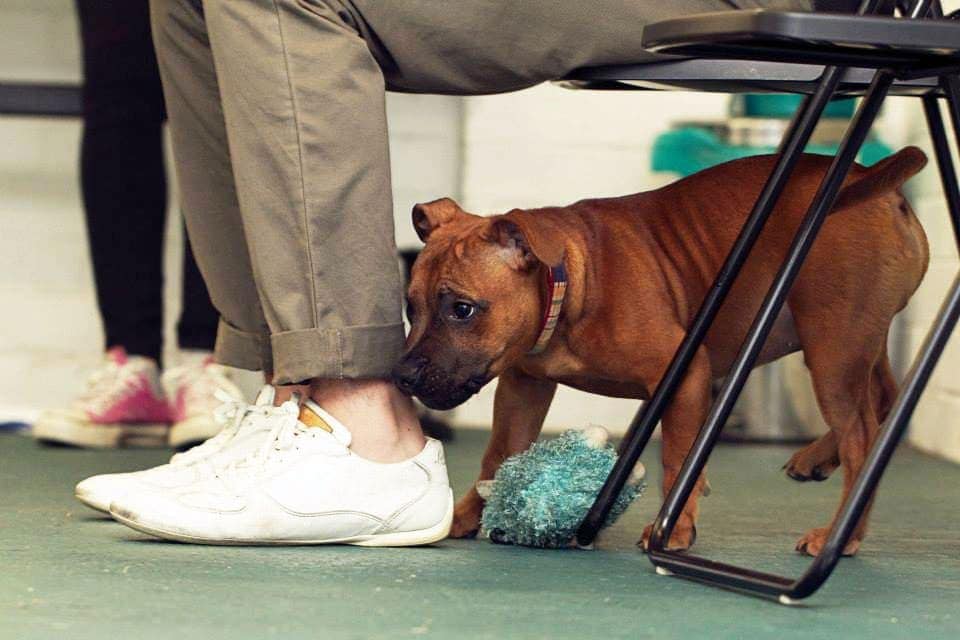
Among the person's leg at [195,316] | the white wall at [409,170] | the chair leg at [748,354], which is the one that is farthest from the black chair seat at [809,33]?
the white wall at [409,170]

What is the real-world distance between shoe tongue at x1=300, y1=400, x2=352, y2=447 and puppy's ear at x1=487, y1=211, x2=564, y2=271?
280 millimetres

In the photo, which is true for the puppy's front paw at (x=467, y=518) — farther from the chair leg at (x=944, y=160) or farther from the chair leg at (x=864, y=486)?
the chair leg at (x=944, y=160)

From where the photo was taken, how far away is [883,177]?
5.05ft

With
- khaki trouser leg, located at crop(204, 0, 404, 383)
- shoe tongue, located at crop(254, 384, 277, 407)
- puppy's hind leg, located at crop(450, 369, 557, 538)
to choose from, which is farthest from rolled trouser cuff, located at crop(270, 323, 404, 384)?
puppy's hind leg, located at crop(450, 369, 557, 538)

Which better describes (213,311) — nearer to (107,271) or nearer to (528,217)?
(107,271)

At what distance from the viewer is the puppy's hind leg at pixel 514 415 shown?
1660 mm

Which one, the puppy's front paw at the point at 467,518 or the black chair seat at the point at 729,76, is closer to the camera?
the black chair seat at the point at 729,76

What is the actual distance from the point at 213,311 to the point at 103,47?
54cm

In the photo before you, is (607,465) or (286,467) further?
(607,465)

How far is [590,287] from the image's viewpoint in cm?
161

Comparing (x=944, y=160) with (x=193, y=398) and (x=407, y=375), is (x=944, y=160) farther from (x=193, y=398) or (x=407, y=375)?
(x=193, y=398)

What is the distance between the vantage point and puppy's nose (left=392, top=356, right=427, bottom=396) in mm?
1400

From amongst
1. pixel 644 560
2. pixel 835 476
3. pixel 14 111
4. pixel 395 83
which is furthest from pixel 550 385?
pixel 14 111

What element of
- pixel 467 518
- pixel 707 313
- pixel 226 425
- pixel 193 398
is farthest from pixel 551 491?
pixel 193 398
